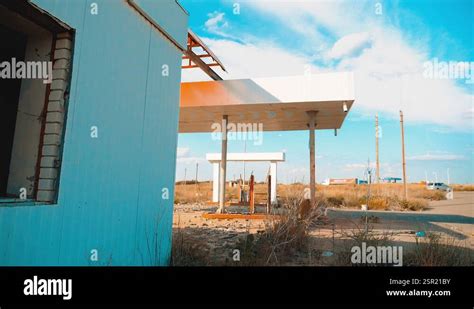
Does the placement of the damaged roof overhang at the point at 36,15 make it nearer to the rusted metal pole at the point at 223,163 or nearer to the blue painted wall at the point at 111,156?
the blue painted wall at the point at 111,156

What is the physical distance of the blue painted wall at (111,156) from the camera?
2.91m

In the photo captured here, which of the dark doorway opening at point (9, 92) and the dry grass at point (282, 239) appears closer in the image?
the dark doorway opening at point (9, 92)

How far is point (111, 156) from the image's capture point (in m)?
3.75

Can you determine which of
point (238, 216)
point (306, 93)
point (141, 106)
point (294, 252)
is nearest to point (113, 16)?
point (141, 106)

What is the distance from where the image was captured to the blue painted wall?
9.55 feet

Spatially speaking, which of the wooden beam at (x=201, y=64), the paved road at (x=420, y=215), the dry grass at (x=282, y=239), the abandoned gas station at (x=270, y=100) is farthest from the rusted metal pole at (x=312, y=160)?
the dry grass at (x=282, y=239)

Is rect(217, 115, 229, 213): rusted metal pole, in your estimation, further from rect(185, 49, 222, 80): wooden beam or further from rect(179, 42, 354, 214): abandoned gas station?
rect(185, 49, 222, 80): wooden beam

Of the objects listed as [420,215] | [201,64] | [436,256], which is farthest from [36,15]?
[420,215]

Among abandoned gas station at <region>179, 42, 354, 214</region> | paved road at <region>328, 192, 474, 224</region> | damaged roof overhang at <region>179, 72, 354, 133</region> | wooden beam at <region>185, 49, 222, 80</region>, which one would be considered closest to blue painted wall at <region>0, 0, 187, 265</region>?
wooden beam at <region>185, 49, 222, 80</region>

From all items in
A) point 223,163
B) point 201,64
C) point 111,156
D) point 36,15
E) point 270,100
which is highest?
point 201,64

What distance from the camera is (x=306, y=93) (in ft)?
31.0

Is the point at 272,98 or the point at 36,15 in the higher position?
the point at 272,98

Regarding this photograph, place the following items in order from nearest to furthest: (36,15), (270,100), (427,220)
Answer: (36,15) → (270,100) → (427,220)

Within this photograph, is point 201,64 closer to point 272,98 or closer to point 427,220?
point 272,98
